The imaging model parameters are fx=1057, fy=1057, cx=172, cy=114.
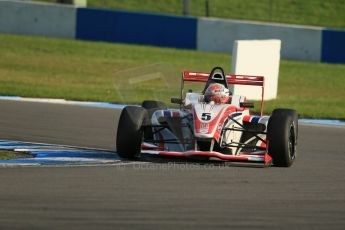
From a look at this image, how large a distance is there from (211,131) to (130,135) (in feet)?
3.06

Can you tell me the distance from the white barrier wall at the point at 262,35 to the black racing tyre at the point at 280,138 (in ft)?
50.3

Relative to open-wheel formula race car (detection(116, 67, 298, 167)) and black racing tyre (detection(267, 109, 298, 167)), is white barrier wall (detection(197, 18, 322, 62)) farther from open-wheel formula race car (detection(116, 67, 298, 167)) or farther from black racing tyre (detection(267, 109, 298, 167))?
black racing tyre (detection(267, 109, 298, 167))

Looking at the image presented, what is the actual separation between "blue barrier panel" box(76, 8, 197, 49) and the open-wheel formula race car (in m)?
15.8

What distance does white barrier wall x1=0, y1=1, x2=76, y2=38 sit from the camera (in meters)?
29.4

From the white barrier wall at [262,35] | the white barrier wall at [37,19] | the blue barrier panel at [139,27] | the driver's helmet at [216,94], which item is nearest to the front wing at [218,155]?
the driver's helmet at [216,94]

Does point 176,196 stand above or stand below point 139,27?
below

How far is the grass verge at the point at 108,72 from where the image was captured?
20188 millimetres

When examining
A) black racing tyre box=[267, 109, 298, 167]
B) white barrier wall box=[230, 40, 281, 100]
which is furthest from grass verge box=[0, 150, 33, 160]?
white barrier wall box=[230, 40, 281, 100]

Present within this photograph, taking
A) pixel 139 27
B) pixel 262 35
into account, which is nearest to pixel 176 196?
pixel 262 35

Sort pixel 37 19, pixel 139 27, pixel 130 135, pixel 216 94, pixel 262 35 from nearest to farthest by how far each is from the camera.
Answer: pixel 130 135 < pixel 216 94 < pixel 262 35 < pixel 139 27 < pixel 37 19

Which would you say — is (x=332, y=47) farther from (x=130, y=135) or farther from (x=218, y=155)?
(x=218, y=155)

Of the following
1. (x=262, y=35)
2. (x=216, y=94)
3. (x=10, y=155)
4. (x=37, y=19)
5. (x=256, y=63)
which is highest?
(x=37, y=19)

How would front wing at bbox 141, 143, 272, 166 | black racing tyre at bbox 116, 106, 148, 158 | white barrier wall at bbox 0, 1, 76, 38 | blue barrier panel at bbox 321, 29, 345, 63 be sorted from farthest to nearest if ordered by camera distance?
white barrier wall at bbox 0, 1, 76, 38
blue barrier panel at bbox 321, 29, 345, 63
black racing tyre at bbox 116, 106, 148, 158
front wing at bbox 141, 143, 272, 166

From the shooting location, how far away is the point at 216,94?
12414 millimetres
